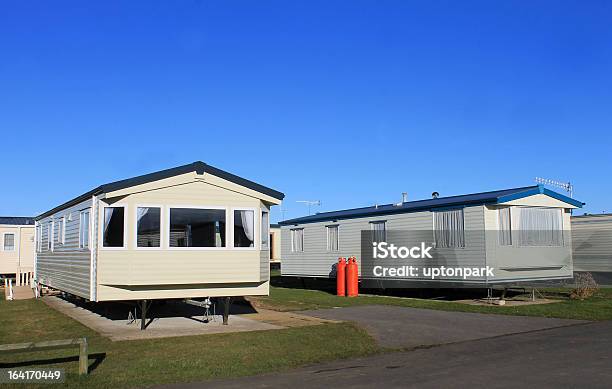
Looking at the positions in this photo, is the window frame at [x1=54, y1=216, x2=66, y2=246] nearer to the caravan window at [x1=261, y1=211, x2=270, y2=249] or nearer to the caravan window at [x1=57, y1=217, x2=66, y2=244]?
the caravan window at [x1=57, y1=217, x2=66, y2=244]

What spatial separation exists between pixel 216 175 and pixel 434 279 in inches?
368

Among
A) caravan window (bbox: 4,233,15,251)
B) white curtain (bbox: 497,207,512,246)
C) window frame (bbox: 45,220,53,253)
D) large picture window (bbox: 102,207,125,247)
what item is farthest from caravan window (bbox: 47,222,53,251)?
white curtain (bbox: 497,207,512,246)

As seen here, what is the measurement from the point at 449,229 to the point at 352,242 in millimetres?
4843

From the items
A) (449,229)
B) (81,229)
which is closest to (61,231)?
(81,229)

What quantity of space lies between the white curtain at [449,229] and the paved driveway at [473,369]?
26.0 ft

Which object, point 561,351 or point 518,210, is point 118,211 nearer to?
point 561,351

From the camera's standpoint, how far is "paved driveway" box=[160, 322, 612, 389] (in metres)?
7.60

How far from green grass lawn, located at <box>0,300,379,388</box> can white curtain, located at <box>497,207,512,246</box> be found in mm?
7658

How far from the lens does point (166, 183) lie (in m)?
12.7

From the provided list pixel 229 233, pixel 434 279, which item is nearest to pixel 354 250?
pixel 434 279

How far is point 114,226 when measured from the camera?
1245 cm

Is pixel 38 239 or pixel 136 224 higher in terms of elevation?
pixel 136 224

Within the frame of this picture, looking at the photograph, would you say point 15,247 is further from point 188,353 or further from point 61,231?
point 188,353

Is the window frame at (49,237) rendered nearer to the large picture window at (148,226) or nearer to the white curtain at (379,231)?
the large picture window at (148,226)
